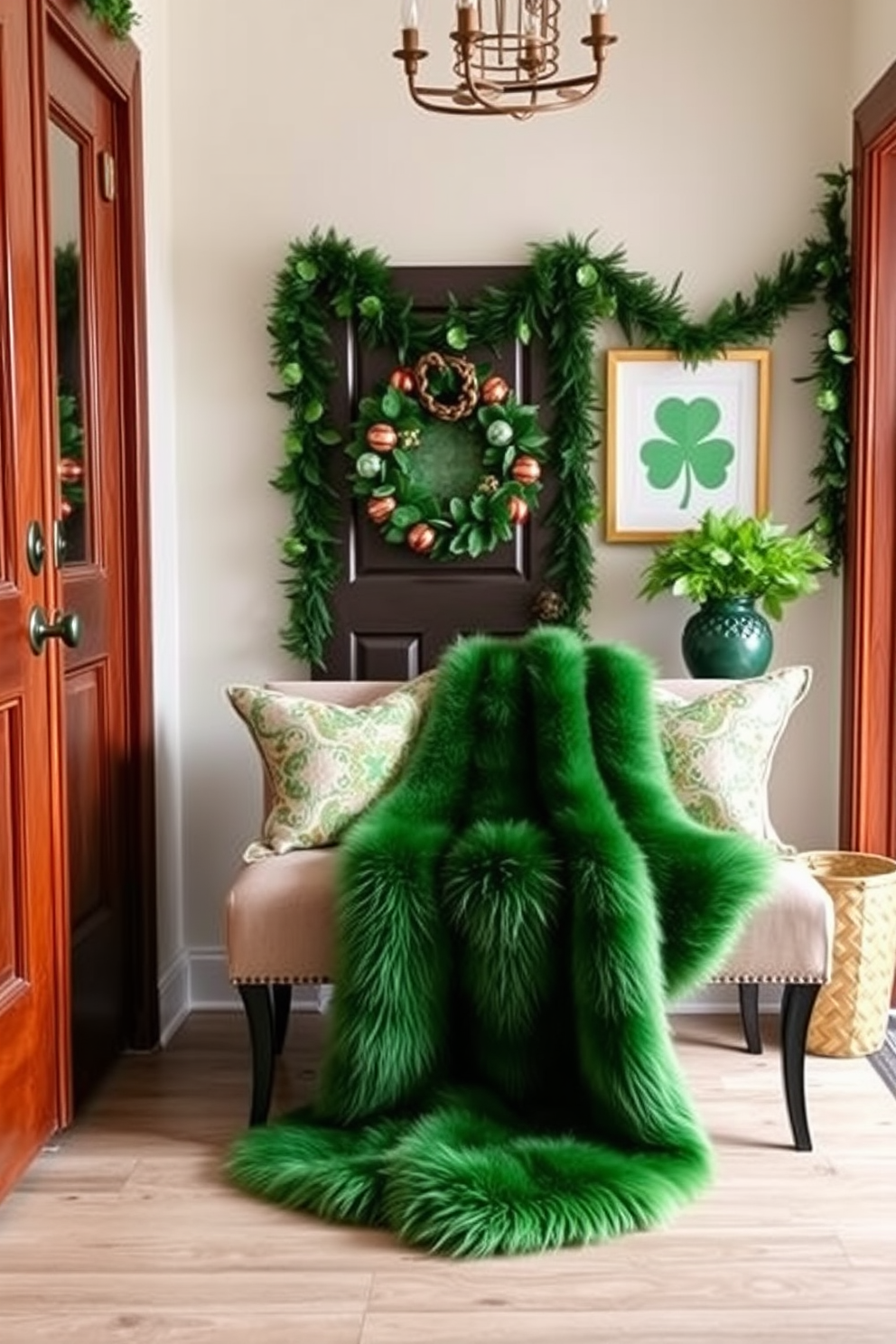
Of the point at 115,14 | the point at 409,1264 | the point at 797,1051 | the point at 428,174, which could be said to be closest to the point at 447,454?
the point at 428,174

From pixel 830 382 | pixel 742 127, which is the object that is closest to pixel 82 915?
pixel 830 382

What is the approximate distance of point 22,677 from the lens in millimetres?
2664

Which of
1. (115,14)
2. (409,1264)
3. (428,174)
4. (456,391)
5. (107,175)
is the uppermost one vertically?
(115,14)

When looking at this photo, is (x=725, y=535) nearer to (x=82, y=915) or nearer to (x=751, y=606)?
(x=751, y=606)

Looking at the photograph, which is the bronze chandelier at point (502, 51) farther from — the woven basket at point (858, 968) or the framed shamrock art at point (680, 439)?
the woven basket at point (858, 968)

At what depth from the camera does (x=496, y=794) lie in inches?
120

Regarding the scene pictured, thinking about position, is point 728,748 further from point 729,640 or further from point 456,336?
point 456,336

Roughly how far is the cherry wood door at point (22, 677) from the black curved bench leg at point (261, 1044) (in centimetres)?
38

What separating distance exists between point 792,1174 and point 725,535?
4.61ft

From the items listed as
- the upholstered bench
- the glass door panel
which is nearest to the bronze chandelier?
the glass door panel

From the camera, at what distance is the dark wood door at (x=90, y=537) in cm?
304

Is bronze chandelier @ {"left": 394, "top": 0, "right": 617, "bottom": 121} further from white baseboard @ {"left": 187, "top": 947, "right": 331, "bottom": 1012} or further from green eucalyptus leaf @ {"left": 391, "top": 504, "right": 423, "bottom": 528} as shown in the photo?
white baseboard @ {"left": 187, "top": 947, "right": 331, "bottom": 1012}

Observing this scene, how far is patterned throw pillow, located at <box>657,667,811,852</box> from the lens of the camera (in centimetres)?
318

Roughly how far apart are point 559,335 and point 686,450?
1.37 ft
